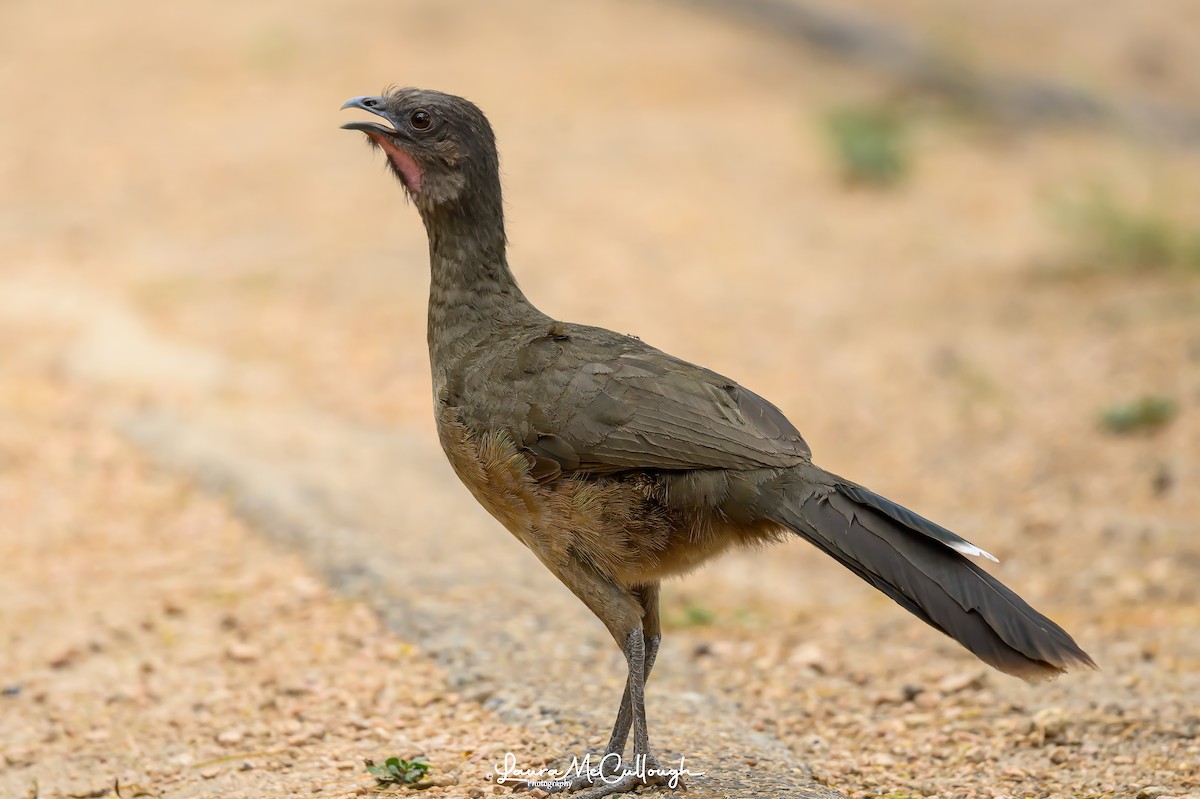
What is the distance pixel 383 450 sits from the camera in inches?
309

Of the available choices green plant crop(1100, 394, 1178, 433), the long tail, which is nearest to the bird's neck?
the long tail

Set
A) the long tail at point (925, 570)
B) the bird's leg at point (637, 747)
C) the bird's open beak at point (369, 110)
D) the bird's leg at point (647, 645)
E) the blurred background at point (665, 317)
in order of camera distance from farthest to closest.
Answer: the blurred background at point (665, 317) < the bird's open beak at point (369, 110) < the bird's leg at point (647, 645) < the bird's leg at point (637, 747) < the long tail at point (925, 570)

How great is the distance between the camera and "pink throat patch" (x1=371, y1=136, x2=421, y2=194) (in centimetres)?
460

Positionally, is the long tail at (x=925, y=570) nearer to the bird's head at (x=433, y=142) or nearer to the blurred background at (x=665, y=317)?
the blurred background at (x=665, y=317)

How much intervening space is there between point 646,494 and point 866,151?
9835 millimetres

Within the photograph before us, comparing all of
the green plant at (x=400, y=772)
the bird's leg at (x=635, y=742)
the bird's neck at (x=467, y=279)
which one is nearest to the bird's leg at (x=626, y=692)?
the bird's leg at (x=635, y=742)

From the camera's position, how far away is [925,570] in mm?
3670

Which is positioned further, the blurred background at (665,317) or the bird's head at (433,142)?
the blurred background at (665,317)

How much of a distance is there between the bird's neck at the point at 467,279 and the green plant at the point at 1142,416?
4.69 metres

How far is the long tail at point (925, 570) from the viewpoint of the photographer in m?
3.55

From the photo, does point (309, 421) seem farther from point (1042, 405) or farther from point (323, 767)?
point (1042, 405)

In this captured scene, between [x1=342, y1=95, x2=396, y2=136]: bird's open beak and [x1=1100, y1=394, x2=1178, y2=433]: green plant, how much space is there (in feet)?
17.1

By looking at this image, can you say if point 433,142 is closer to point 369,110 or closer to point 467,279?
point 369,110

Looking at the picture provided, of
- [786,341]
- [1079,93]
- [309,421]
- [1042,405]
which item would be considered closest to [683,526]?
[309,421]
